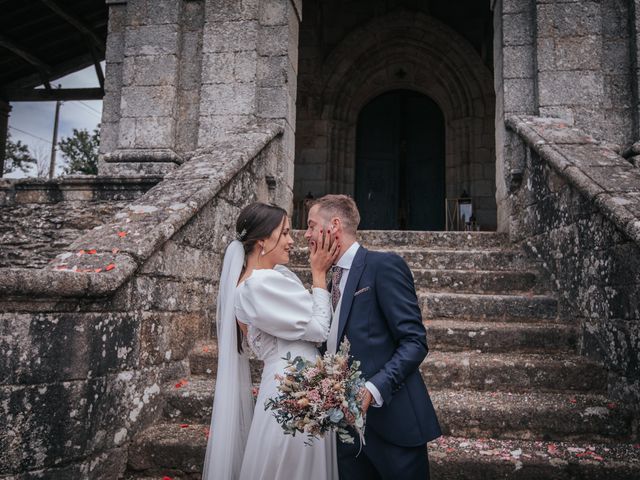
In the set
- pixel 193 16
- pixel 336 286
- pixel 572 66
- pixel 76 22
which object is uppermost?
pixel 76 22

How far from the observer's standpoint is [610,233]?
2965mm

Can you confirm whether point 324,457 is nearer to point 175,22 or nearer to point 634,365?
point 634,365

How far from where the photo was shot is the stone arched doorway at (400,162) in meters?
9.45

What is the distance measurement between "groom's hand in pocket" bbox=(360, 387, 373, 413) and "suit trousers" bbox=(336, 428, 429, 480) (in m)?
0.21

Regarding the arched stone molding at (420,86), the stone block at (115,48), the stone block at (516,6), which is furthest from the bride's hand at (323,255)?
the arched stone molding at (420,86)

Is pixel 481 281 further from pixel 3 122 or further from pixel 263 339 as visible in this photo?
pixel 3 122

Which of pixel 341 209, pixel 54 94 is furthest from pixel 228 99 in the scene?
pixel 54 94

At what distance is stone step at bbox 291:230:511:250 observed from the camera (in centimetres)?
486

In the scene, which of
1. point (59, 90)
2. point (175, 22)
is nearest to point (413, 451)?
point (175, 22)

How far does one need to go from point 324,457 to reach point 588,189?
2476 mm

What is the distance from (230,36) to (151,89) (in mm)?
1115

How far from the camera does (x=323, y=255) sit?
1.96 metres

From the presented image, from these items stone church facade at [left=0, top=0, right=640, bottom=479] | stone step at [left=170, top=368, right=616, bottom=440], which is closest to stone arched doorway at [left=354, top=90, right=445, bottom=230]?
stone church facade at [left=0, top=0, right=640, bottom=479]

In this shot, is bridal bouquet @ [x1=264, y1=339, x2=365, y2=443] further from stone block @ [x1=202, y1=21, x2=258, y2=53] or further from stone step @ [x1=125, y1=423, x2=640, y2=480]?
stone block @ [x1=202, y1=21, x2=258, y2=53]
